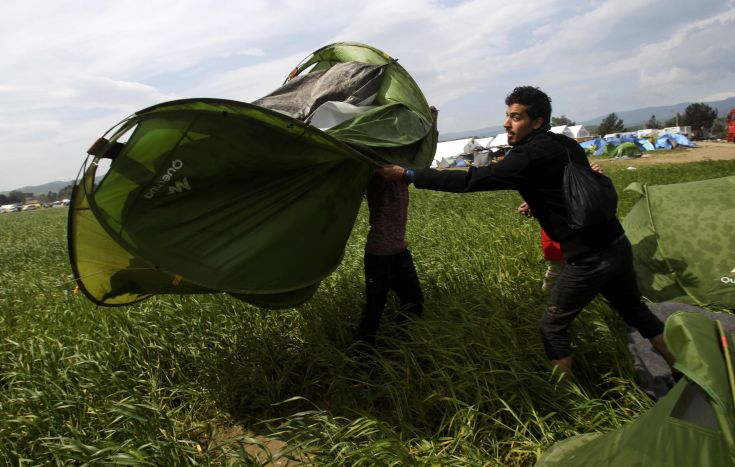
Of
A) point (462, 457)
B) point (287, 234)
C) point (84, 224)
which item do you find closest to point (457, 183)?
point (287, 234)

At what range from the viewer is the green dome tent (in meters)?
3.69

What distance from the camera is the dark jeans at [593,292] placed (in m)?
2.68

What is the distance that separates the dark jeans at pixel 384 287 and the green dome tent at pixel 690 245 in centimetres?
186

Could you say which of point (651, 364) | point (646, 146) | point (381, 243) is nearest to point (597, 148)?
point (646, 146)

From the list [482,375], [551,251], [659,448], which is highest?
[551,251]

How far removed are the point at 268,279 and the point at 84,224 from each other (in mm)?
1215

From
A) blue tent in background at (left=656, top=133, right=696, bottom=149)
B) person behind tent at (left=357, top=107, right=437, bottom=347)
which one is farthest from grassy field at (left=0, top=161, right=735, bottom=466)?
blue tent in background at (left=656, top=133, right=696, bottom=149)

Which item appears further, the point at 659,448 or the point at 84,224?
the point at 84,224

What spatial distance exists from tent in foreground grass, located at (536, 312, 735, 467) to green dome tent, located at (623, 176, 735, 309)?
227cm

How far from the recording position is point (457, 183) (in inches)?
109

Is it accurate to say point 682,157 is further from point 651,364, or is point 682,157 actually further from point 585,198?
point 585,198

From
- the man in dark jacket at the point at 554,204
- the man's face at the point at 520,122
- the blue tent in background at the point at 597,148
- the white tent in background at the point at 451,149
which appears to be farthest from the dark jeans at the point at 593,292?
the white tent in background at the point at 451,149

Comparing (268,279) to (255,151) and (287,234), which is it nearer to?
(287,234)

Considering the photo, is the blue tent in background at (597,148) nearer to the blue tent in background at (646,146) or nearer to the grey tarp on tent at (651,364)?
the blue tent in background at (646,146)
